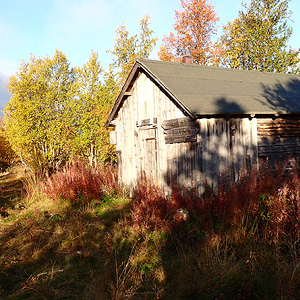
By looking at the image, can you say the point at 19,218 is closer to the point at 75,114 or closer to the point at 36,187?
the point at 36,187

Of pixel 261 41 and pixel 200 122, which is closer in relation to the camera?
pixel 200 122

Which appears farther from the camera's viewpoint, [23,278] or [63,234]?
[63,234]

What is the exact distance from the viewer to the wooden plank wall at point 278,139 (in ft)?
30.9

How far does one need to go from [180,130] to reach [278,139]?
3.13 m

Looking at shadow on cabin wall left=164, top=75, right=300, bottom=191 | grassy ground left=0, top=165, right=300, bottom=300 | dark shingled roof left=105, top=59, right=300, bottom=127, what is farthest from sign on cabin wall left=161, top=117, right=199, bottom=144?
grassy ground left=0, top=165, right=300, bottom=300

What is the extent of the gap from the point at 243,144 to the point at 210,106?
157 cm

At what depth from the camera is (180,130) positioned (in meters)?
8.89

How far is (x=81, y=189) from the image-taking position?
10.7 meters

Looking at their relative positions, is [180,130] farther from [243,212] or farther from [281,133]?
[243,212]

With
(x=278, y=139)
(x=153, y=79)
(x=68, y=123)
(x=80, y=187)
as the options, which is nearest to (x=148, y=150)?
(x=153, y=79)

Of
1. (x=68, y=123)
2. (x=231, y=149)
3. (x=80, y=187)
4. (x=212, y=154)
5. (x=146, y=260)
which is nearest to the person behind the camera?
(x=146, y=260)

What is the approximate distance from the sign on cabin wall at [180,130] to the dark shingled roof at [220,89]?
0.40 m

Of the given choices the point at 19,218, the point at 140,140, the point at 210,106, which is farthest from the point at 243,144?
the point at 19,218

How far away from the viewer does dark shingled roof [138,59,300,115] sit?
8.52 metres
